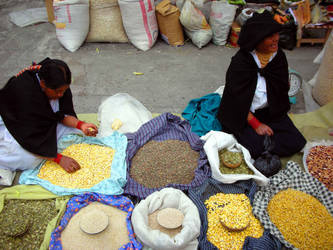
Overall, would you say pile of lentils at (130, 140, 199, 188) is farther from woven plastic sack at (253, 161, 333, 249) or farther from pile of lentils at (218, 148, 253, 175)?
Result: woven plastic sack at (253, 161, 333, 249)

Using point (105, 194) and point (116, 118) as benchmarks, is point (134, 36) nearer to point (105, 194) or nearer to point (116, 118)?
point (116, 118)

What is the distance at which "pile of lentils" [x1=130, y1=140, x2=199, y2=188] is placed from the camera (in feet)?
7.13

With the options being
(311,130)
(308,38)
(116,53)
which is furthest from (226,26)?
(311,130)

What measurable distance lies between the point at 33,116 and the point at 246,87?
69.0 inches

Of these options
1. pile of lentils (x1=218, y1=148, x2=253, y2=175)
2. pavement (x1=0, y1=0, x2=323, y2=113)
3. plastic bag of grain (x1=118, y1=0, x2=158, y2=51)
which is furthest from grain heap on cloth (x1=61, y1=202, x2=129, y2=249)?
plastic bag of grain (x1=118, y1=0, x2=158, y2=51)

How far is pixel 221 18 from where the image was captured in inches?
171

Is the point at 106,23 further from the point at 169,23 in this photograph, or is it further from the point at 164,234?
the point at 164,234

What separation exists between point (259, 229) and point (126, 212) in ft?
3.10

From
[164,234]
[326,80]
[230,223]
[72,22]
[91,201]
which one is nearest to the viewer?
[164,234]

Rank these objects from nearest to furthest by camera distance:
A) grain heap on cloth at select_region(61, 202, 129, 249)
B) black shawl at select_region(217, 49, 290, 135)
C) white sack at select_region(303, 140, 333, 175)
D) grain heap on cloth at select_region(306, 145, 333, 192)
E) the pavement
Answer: grain heap on cloth at select_region(61, 202, 129, 249) < grain heap on cloth at select_region(306, 145, 333, 192) < black shawl at select_region(217, 49, 290, 135) < white sack at select_region(303, 140, 333, 175) < the pavement

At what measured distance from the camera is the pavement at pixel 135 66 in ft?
11.3

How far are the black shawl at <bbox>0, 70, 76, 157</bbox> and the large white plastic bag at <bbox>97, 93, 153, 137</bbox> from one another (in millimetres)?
565

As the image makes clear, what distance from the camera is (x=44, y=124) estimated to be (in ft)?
7.20

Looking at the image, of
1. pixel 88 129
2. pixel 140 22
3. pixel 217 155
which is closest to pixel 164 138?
pixel 217 155
